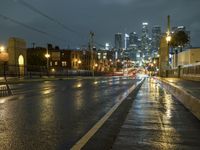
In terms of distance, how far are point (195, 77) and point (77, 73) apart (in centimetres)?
5491

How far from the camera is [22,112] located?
12750mm

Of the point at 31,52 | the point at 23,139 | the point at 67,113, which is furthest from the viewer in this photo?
the point at 31,52

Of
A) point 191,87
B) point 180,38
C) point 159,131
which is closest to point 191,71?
point 191,87

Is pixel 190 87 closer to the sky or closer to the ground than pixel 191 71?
closer to the ground

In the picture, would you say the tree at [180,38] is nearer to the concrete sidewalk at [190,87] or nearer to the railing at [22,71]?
the railing at [22,71]

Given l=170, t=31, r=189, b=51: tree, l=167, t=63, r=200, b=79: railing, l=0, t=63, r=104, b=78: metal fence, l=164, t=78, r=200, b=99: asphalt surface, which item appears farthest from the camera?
l=170, t=31, r=189, b=51: tree

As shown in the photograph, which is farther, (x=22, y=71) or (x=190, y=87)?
(x=22, y=71)

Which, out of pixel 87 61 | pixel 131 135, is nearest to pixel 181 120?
pixel 131 135

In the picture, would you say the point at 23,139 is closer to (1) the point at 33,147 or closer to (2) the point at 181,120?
(1) the point at 33,147

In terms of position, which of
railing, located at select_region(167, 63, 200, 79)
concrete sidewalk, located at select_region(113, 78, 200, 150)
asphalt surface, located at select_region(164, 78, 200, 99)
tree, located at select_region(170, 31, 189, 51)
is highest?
tree, located at select_region(170, 31, 189, 51)

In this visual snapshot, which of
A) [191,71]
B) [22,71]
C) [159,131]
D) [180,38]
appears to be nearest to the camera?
[159,131]

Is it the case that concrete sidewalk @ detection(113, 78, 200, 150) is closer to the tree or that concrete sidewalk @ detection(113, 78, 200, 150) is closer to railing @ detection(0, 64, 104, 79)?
railing @ detection(0, 64, 104, 79)

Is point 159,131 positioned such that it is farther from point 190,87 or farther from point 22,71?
point 22,71

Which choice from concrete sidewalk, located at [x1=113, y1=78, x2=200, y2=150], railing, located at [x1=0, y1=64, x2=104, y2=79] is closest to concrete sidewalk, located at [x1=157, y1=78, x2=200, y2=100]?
concrete sidewalk, located at [x1=113, y1=78, x2=200, y2=150]
